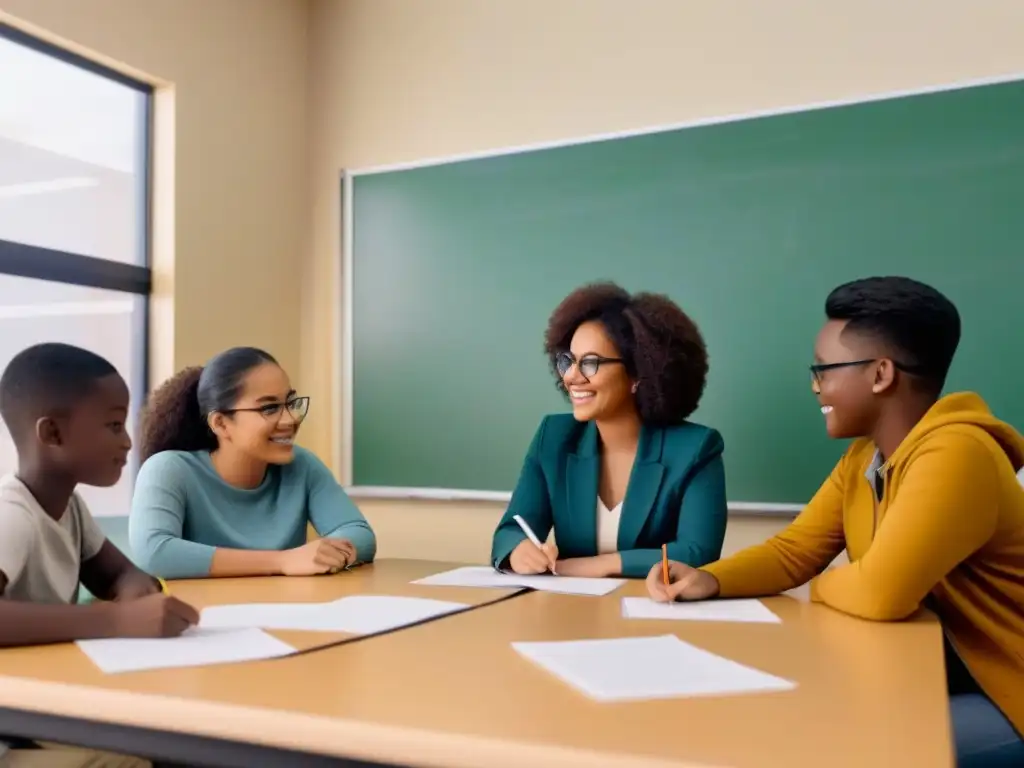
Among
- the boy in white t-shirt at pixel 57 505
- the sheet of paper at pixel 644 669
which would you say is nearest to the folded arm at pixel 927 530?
the sheet of paper at pixel 644 669

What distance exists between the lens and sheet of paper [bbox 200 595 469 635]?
133 centimetres

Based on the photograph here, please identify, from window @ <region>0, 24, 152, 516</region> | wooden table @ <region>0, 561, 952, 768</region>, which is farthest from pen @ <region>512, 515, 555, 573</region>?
window @ <region>0, 24, 152, 516</region>

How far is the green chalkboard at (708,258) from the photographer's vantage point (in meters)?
2.47

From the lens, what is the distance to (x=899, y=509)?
1.41 meters

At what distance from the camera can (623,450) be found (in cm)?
225

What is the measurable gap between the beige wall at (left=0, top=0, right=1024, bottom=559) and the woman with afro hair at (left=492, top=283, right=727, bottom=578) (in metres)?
0.70

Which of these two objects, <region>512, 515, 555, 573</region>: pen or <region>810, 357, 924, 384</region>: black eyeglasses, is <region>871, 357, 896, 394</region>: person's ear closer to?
<region>810, 357, 924, 384</region>: black eyeglasses

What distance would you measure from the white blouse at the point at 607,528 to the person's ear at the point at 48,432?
1.25m

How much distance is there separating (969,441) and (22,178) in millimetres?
2513

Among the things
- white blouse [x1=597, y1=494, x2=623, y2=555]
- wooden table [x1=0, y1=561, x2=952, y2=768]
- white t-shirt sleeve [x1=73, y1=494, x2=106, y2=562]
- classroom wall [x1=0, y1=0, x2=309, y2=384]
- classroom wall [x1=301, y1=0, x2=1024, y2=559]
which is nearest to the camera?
wooden table [x1=0, y1=561, x2=952, y2=768]

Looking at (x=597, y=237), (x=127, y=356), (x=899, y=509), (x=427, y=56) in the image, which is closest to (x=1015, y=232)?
(x=597, y=237)

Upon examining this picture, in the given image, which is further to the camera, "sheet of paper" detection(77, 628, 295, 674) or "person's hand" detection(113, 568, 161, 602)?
"person's hand" detection(113, 568, 161, 602)

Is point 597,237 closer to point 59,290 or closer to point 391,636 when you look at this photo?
point 59,290

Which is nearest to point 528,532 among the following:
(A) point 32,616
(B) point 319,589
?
(B) point 319,589
